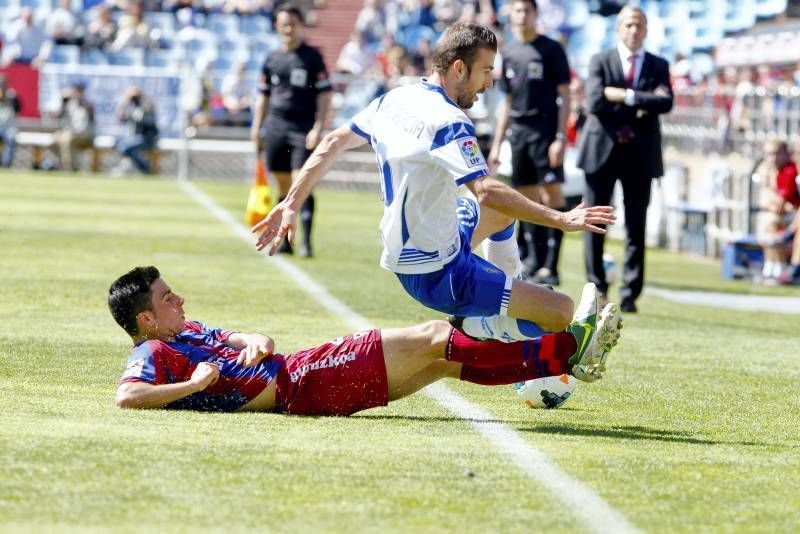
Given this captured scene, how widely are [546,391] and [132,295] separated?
194 centimetres

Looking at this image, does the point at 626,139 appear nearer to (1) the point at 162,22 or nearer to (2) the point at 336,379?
(2) the point at 336,379

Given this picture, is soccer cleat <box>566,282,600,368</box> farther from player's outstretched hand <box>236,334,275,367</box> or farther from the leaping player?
player's outstretched hand <box>236,334,275,367</box>

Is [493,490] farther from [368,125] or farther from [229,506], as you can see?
[368,125]

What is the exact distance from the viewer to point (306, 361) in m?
6.57

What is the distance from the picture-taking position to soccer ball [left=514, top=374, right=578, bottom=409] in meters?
7.06

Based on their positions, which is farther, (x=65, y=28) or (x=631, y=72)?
(x=65, y=28)

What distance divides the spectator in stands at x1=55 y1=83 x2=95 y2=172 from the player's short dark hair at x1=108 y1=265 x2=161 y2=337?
22701 millimetres

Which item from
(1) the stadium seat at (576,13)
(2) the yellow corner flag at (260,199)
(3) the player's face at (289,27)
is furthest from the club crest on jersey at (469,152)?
(1) the stadium seat at (576,13)

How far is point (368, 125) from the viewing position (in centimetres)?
658

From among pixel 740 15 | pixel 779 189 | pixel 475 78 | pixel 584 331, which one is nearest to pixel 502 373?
pixel 584 331

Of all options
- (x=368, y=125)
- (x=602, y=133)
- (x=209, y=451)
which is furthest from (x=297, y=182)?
(x=602, y=133)

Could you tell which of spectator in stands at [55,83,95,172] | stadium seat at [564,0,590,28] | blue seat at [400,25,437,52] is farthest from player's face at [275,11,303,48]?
stadium seat at [564,0,590,28]

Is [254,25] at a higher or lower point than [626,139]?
higher

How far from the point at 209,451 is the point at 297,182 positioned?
1.47 meters
